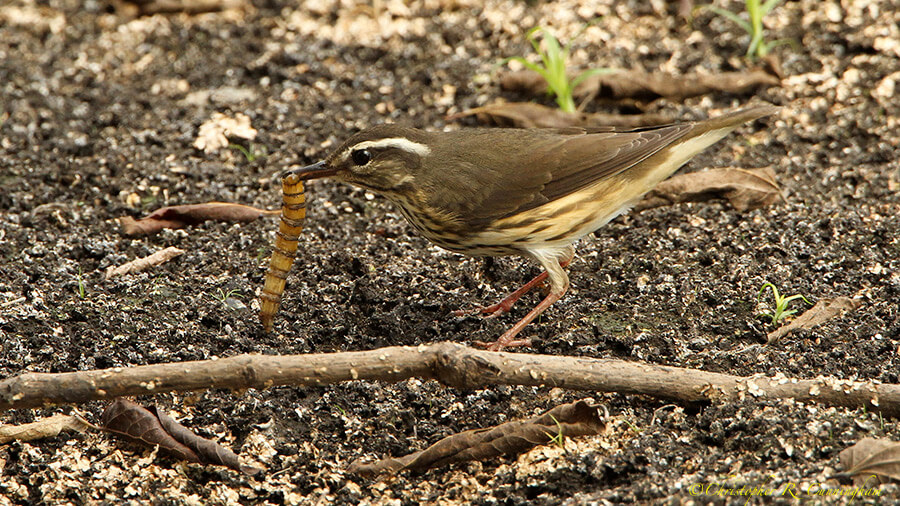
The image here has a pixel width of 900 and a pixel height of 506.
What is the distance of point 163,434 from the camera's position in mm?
4289

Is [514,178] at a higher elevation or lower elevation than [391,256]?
higher

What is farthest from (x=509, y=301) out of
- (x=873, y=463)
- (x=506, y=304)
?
(x=873, y=463)

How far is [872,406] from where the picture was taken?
410cm

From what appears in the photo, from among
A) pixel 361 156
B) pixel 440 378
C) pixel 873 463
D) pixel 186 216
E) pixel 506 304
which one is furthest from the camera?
pixel 186 216

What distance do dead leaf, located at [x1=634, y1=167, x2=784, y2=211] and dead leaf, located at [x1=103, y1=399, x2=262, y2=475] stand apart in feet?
10.7

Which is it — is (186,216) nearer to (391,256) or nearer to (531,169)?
(391,256)

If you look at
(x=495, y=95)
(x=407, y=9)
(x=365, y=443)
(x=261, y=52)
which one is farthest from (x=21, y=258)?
(x=407, y=9)

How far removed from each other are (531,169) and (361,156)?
100 centimetres

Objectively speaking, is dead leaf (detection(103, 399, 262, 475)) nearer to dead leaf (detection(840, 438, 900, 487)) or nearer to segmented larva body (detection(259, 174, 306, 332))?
segmented larva body (detection(259, 174, 306, 332))

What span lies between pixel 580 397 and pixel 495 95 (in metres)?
3.58

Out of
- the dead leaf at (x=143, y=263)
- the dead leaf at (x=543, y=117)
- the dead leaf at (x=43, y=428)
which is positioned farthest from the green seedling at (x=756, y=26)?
the dead leaf at (x=43, y=428)

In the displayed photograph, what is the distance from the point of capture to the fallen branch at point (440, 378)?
387 centimetres

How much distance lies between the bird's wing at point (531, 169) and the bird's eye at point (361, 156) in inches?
17.0

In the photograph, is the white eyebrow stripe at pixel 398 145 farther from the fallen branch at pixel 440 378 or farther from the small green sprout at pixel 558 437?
the small green sprout at pixel 558 437
